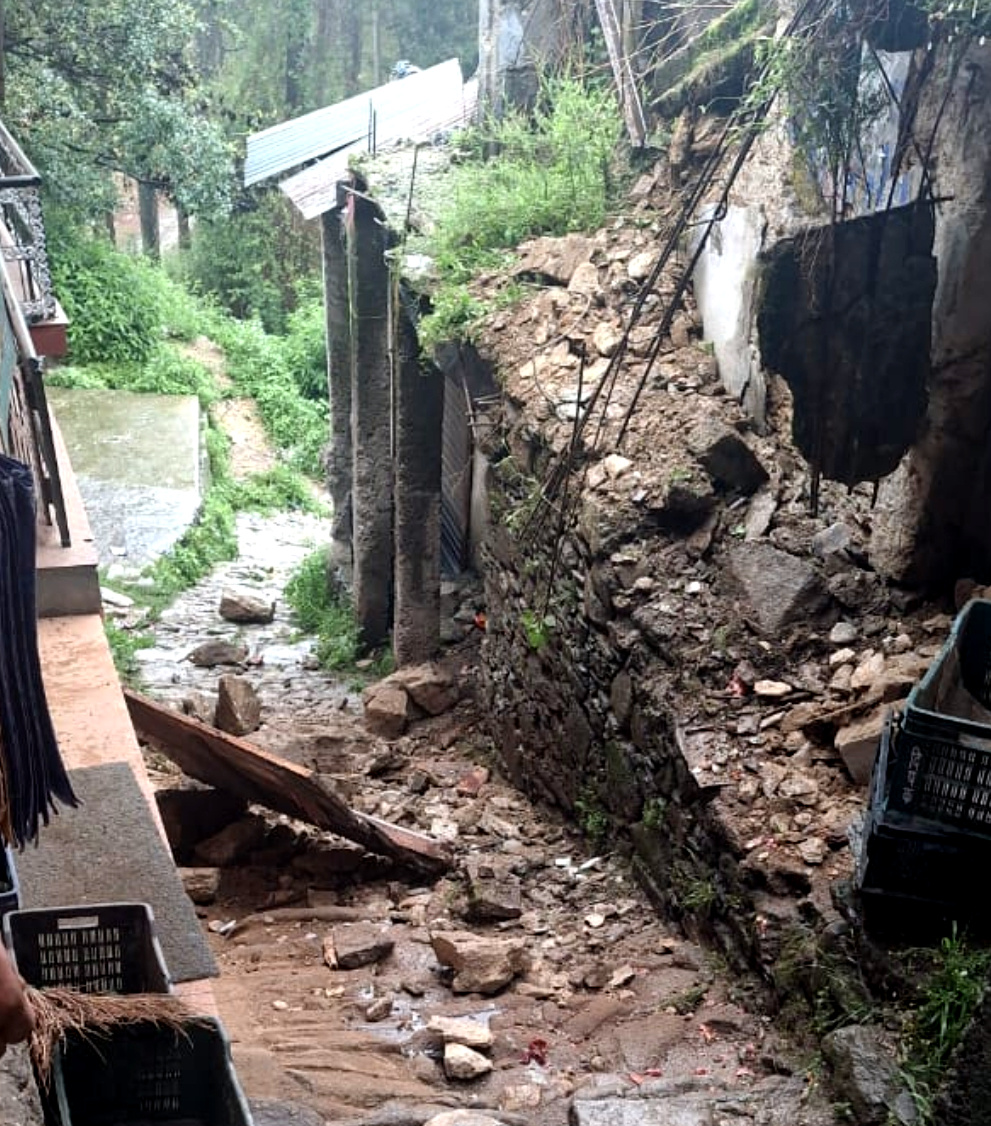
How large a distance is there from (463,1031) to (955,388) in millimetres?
3275

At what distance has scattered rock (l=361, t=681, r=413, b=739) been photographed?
9555mm

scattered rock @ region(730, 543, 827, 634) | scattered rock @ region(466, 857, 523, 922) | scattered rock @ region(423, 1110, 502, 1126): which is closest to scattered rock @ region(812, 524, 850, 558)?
scattered rock @ region(730, 543, 827, 634)

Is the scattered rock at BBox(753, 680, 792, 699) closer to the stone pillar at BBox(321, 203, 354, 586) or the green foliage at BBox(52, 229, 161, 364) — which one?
the stone pillar at BBox(321, 203, 354, 586)

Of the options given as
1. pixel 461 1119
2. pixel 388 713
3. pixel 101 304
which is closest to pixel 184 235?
pixel 101 304

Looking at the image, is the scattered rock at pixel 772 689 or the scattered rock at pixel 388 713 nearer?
the scattered rock at pixel 772 689


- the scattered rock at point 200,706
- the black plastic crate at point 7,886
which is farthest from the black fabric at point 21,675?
the scattered rock at point 200,706

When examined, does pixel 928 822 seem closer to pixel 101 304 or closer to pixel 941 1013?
pixel 941 1013

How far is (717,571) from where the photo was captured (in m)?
6.35

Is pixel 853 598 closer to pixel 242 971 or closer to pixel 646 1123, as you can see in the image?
pixel 646 1123

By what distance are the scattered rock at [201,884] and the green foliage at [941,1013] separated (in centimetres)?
390

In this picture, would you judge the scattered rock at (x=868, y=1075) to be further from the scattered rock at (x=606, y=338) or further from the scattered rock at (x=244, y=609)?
the scattered rock at (x=244, y=609)

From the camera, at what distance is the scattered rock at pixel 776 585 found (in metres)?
5.90

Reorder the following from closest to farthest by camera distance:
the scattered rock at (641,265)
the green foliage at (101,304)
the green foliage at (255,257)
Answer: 1. the scattered rock at (641,265)
2. the green foliage at (101,304)
3. the green foliage at (255,257)

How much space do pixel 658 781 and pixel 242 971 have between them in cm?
209
